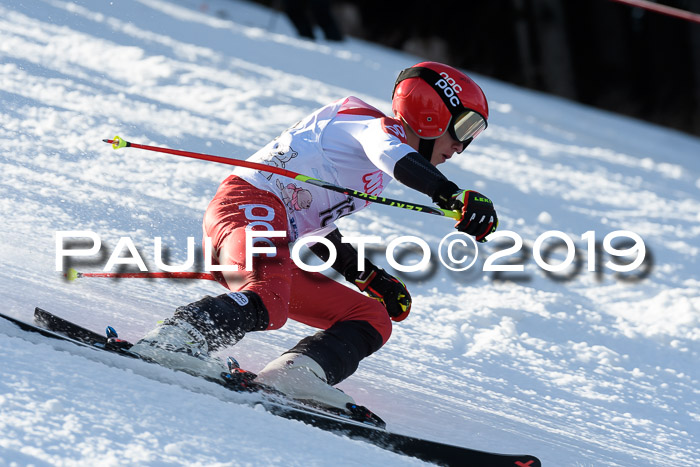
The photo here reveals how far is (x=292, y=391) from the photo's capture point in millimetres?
2322

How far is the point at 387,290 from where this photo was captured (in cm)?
288

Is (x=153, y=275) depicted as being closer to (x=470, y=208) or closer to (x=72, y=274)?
(x=72, y=274)

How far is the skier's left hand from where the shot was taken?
9.41ft

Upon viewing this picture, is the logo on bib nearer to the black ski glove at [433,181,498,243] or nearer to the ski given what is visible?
the ski

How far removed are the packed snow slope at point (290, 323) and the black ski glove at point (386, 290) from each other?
8.5 inches

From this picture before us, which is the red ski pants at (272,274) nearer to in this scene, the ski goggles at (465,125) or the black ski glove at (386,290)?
the black ski glove at (386,290)

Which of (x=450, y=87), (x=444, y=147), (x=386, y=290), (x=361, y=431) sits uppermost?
(x=450, y=87)

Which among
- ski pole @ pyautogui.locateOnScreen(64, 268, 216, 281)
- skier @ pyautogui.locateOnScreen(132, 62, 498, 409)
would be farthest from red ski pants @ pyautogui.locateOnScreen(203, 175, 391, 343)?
ski pole @ pyautogui.locateOnScreen(64, 268, 216, 281)

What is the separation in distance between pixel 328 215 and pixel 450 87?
1.65 ft

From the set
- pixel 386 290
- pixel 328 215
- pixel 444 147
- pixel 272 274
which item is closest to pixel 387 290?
pixel 386 290

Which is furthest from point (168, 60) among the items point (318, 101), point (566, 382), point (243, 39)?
point (566, 382)

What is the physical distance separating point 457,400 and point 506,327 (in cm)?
96

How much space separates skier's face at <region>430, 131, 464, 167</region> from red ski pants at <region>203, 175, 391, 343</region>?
45cm

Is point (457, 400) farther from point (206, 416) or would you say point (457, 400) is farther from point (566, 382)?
point (206, 416)
